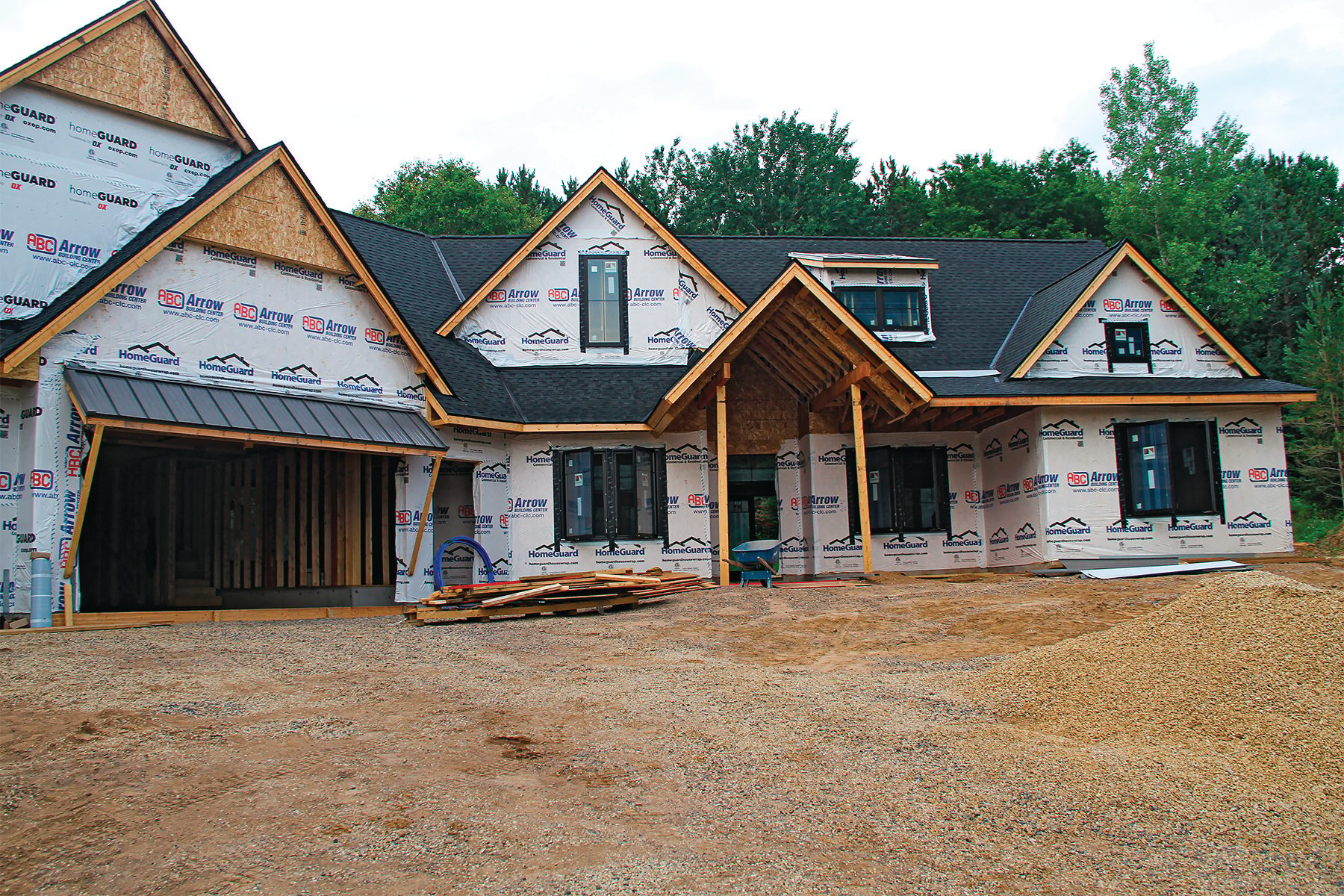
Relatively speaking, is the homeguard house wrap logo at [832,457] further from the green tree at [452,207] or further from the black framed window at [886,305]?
the green tree at [452,207]

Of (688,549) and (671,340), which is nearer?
(688,549)

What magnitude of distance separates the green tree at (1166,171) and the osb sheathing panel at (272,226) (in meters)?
30.4

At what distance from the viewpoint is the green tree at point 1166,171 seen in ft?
118

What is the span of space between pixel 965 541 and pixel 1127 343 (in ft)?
15.4

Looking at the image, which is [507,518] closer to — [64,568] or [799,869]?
[64,568]

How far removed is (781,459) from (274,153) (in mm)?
10301

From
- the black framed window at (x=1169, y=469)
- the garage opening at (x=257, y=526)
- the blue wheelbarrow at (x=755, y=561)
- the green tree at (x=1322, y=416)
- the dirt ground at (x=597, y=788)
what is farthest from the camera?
the green tree at (x=1322, y=416)

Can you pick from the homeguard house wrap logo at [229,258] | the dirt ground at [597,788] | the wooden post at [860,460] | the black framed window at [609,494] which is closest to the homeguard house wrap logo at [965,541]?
the wooden post at [860,460]

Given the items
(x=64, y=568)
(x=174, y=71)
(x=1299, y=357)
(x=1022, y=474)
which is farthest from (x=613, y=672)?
(x=1299, y=357)

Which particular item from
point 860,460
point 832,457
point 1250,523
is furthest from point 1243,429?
point 860,460

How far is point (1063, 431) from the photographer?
55.7 ft

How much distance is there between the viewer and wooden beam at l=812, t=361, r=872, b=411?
1541 centimetres

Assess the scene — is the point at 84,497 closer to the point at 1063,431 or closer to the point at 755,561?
the point at 755,561

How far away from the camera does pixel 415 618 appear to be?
514 inches
